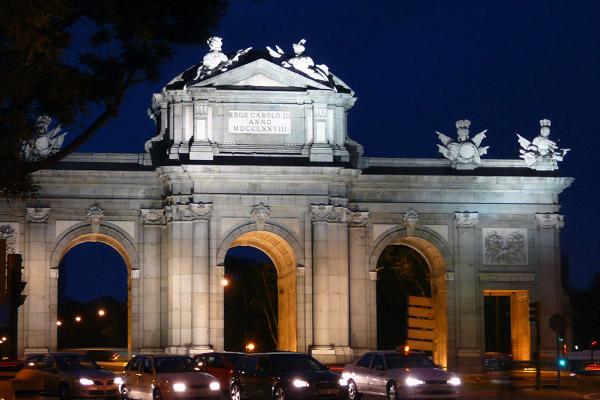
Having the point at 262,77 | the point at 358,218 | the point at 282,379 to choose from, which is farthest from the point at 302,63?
the point at 282,379

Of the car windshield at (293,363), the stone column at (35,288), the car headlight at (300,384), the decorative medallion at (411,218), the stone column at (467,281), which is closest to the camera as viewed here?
the car headlight at (300,384)

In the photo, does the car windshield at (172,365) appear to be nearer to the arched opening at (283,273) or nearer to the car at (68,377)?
the car at (68,377)

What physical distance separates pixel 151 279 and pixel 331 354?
9.77 metres

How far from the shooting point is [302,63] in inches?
2517

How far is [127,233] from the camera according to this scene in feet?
211

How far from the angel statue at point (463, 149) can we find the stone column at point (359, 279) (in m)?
5.51

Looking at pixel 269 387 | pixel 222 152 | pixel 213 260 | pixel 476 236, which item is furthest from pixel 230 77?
pixel 269 387

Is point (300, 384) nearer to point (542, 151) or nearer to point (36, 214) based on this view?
point (36, 214)

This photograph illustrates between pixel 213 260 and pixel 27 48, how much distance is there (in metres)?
37.8

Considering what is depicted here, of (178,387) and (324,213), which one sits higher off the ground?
(324,213)

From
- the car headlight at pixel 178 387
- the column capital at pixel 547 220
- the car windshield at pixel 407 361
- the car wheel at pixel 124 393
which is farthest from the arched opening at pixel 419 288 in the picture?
the car headlight at pixel 178 387

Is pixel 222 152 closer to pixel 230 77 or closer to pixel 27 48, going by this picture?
pixel 230 77

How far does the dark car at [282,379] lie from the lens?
3812 centimetres

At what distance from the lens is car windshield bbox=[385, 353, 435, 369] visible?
4081 cm
